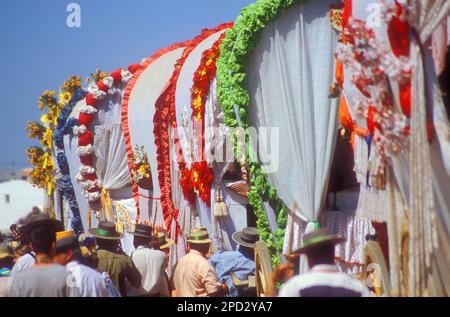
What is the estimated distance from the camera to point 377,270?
241 inches

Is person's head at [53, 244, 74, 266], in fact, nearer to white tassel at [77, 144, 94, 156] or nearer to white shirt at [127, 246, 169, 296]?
white shirt at [127, 246, 169, 296]

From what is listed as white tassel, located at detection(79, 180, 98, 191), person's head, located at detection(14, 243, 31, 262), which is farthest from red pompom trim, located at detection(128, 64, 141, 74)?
person's head, located at detection(14, 243, 31, 262)

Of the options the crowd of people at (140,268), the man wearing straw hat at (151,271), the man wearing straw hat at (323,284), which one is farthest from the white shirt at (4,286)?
the man wearing straw hat at (323,284)

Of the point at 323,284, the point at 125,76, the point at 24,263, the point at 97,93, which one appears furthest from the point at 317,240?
the point at 97,93

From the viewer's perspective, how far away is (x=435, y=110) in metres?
5.59

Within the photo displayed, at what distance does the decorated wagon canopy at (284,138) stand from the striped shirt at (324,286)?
0.60m

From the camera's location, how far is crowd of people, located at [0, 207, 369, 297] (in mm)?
5043

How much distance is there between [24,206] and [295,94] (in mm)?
23079

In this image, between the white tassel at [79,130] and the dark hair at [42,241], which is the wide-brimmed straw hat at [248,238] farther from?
the white tassel at [79,130]

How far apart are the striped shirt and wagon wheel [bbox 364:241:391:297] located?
888 millimetres

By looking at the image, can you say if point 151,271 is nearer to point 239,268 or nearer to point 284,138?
point 239,268

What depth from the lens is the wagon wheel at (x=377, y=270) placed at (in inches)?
232

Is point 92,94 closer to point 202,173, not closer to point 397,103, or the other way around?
point 202,173
